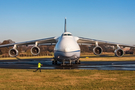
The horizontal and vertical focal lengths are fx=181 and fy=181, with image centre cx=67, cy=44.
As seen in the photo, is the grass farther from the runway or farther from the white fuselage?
the white fuselage

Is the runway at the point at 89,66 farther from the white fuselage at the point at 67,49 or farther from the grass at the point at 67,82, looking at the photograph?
the grass at the point at 67,82

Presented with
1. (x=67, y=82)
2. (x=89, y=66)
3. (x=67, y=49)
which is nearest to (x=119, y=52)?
(x=89, y=66)

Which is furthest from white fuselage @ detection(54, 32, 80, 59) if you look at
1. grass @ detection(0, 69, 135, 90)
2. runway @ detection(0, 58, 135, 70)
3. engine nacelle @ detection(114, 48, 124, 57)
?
engine nacelle @ detection(114, 48, 124, 57)

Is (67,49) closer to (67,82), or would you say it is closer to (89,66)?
(89,66)

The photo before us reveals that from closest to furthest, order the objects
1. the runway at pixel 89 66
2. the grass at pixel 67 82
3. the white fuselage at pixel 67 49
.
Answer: the grass at pixel 67 82, the runway at pixel 89 66, the white fuselage at pixel 67 49

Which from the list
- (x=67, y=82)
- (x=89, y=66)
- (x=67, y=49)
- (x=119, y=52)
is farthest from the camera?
(x=119, y=52)

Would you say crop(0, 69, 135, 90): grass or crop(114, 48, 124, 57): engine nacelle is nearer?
crop(0, 69, 135, 90): grass

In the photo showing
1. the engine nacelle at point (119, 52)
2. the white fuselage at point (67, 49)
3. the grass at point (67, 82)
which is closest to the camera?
the grass at point (67, 82)

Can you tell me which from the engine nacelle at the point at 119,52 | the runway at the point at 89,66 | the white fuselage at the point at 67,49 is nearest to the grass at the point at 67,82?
the runway at the point at 89,66

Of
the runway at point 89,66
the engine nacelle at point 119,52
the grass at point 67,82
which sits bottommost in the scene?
the runway at point 89,66

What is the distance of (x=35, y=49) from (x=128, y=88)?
1976cm

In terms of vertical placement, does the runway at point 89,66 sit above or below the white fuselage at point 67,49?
below

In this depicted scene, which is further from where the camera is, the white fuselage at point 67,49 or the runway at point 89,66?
the white fuselage at point 67,49

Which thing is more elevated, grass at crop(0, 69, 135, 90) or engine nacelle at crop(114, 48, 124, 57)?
engine nacelle at crop(114, 48, 124, 57)
